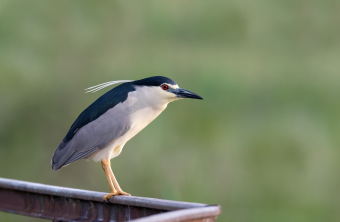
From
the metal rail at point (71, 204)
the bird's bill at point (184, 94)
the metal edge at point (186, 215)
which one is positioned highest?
the bird's bill at point (184, 94)

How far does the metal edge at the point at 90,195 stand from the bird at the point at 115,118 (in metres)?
0.34

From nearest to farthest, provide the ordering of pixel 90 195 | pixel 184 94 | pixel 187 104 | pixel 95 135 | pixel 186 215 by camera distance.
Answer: pixel 186 215 → pixel 90 195 → pixel 184 94 → pixel 95 135 → pixel 187 104

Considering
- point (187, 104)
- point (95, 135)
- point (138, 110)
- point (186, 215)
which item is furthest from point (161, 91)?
point (187, 104)

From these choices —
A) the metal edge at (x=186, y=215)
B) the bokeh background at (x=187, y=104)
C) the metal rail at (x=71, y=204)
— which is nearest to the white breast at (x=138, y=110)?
the metal rail at (x=71, y=204)

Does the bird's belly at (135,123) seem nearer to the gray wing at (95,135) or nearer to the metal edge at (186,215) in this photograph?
the gray wing at (95,135)

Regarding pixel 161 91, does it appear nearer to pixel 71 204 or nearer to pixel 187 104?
pixel 71 204

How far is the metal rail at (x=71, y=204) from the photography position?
45.9 inches

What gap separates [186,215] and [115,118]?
96cm

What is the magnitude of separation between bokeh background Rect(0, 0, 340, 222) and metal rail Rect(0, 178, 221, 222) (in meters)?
2.72

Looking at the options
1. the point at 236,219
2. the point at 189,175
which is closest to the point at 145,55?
the point at 189,175

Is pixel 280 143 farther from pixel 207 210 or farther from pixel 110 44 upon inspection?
pixel 207 210

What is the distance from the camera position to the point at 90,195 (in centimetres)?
131

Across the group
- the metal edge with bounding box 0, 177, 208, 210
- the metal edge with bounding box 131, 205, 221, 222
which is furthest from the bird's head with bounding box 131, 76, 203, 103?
the metal edge with bounding box 131, 205, 221, 222

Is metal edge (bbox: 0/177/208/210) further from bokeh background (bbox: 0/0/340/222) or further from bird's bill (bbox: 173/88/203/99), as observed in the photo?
bokeh background (bbox: 0/0/340/222)
